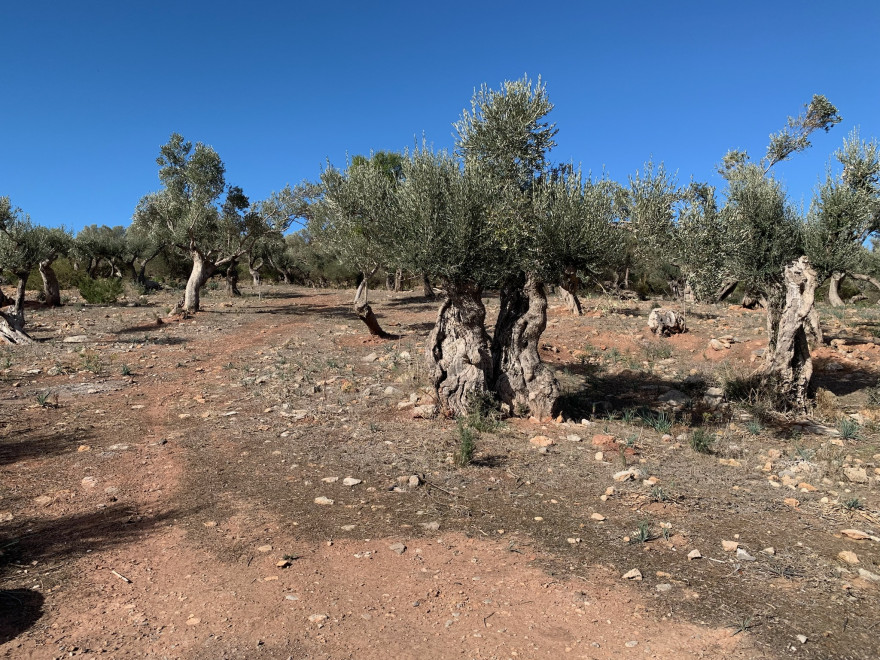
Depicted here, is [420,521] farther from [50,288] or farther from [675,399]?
[50,288]

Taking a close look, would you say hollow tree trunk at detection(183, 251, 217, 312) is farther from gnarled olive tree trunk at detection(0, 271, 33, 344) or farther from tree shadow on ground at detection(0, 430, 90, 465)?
tree shadow on ground at detection(0, 430, 90, 465)

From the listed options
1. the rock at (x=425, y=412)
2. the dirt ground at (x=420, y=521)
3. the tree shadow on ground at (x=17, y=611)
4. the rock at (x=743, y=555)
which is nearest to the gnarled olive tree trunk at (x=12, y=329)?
the dirt ground at (x=420, y=521)

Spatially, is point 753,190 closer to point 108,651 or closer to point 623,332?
point 623,332

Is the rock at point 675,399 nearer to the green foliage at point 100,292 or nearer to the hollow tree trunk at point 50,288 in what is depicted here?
the green foliage at point 100,292

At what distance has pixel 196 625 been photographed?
4.32 meters

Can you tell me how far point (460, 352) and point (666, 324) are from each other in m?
10.1

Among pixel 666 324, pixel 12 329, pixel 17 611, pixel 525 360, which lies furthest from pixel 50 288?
pixel 666 324

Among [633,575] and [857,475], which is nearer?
[633,575]

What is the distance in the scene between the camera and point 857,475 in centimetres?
749

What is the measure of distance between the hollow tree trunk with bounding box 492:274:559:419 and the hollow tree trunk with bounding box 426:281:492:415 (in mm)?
368

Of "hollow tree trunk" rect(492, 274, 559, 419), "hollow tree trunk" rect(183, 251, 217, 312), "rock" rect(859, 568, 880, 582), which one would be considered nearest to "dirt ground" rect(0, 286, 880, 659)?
"rock" rect(859, 568, 880, 582)

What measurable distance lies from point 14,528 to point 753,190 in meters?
13.5

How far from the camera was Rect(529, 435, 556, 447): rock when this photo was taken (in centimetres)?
901

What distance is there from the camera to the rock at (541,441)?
29.6 feet
